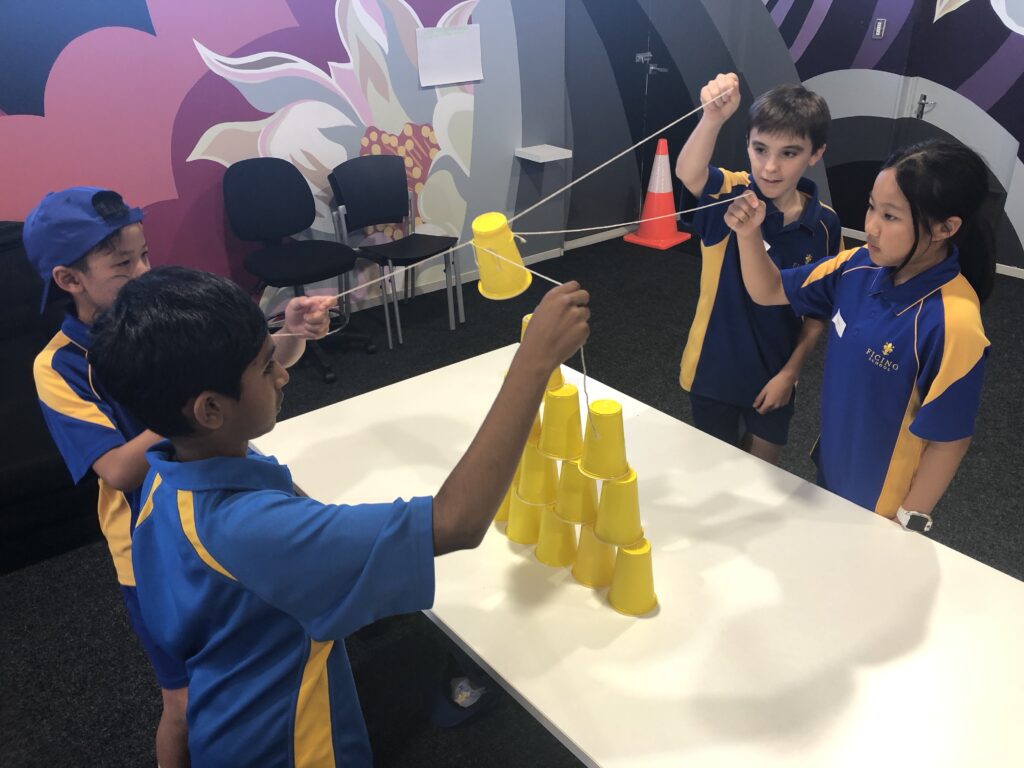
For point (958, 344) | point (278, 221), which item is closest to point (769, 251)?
point (958, 344)

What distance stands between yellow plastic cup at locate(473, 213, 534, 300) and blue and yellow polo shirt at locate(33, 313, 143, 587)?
0.73m

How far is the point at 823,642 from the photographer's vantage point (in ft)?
3.70

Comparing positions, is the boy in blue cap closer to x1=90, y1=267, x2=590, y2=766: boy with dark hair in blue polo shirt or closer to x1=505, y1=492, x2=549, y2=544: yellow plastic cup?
x1=90, y1=267, x2=590, y2=766: boy with dark hair in blue polo shirt

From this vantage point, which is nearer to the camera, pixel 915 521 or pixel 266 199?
pixel 915 521

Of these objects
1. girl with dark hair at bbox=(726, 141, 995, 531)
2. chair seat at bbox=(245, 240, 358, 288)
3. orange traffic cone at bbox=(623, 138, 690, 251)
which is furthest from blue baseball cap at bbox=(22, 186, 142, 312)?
orange traffic cone at bbox=(623, 138, 690, 251)

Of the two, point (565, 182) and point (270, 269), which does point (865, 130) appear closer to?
point (565, 182)

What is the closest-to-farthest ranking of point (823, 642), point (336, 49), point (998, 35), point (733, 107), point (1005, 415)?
point (823, 642) < point (733, 107) < point (1005, 415) < point (336, 49) < point (998, 35)

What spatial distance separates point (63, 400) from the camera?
136 centimetres

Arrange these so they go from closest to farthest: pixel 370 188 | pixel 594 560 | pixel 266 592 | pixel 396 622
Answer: pixel 266 592
pixel 594 560
pixel 396 622
pixel 370 188

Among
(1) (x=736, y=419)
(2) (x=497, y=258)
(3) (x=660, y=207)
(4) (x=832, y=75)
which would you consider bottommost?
(3) (x=660, y=207)

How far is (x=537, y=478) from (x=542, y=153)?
3580 millimetres

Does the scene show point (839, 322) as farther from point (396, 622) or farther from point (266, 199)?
point (266, 199)

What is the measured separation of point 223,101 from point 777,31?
3819 mm

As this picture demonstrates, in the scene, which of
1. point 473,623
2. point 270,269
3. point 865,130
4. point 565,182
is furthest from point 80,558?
point 865,130
